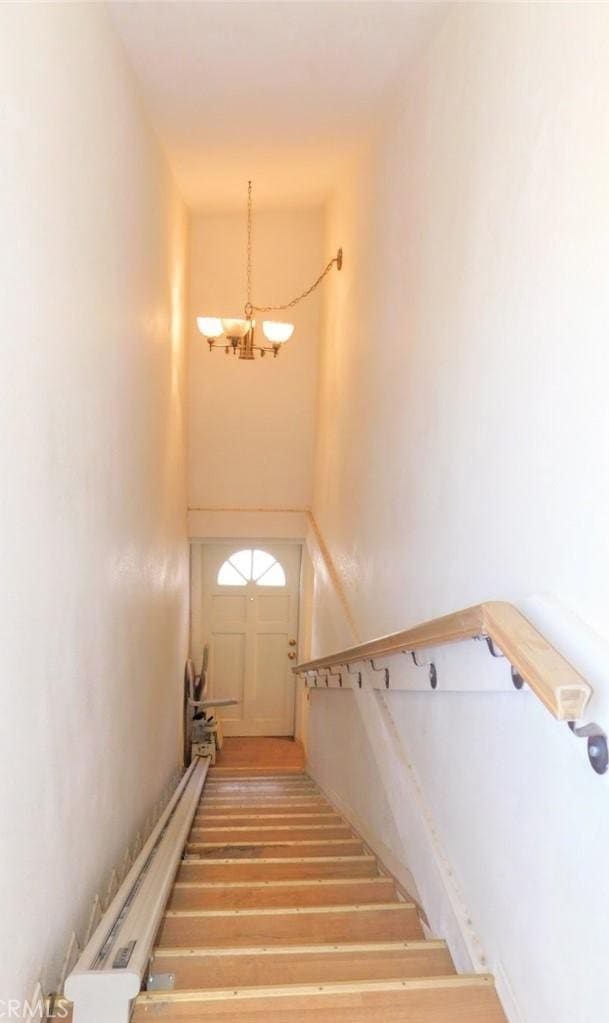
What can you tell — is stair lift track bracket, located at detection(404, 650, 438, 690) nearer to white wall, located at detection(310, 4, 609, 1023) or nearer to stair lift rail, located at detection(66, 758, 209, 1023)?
white wall, located at detection(310, 4, 609, 1023)

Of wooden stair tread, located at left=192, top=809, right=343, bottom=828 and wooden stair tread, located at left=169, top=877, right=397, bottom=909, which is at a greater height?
wooden stair tread, located at left=169, top=877, right=397, bottom=909

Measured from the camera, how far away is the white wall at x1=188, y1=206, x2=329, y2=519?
22.1 feet

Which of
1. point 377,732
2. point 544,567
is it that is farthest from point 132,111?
point 377,732

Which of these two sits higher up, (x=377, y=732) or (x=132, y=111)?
(x=132, y=111)

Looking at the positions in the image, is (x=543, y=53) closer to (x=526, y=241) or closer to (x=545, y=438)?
(x=526, y=241)

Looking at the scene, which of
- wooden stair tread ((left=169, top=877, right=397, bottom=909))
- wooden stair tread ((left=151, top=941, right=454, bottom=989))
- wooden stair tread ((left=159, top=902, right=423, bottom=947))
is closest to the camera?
wooden stair tread ((left=151, top=941, right=454, bottom=989))

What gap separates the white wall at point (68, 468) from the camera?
1740 millimetres

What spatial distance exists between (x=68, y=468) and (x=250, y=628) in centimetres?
650

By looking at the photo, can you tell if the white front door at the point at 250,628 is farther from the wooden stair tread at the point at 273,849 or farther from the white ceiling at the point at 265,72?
the wooden stair tread at the point at 273,849

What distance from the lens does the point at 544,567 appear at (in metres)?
1.81

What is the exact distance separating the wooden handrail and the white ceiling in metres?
2.42

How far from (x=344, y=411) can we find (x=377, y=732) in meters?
2.51

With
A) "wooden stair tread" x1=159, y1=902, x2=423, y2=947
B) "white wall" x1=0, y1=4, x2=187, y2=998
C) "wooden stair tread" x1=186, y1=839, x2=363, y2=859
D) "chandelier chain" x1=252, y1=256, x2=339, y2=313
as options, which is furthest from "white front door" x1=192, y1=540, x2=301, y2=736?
"wooden stair tread" x1=159, y1=902, x2=423, y2=947

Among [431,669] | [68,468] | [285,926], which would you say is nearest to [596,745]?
[431,669]
